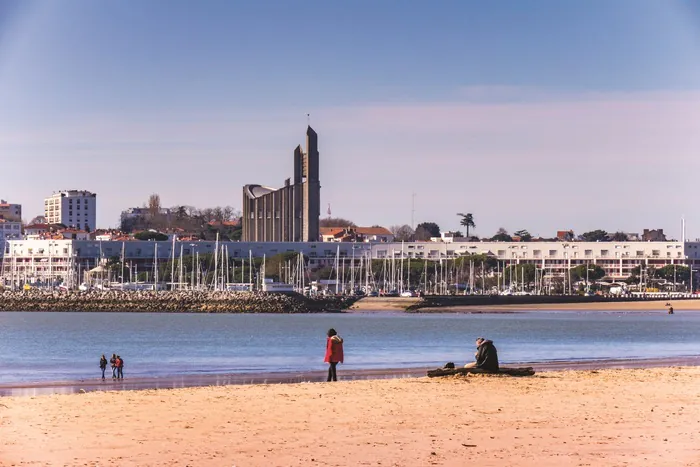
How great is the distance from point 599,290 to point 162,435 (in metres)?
156

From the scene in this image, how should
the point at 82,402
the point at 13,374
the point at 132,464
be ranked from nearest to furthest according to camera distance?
the point at 132,464 → the point at 82,402 → the point at 13,374

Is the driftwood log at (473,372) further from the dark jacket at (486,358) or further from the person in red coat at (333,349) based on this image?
the person in red coat at (333,349)

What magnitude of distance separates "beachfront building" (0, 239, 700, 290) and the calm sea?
90209 millimetres

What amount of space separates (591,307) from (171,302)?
43041mm

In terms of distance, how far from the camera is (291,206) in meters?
179

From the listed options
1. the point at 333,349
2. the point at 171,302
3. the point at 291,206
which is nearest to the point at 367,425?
the point at 333,349

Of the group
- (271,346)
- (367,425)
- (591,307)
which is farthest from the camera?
(591,307)

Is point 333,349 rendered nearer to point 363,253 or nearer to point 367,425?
point 367,425

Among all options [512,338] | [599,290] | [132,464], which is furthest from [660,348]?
[599,290]

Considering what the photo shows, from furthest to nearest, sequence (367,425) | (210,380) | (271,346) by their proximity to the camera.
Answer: (271,346) < (210,380) < (367,425)

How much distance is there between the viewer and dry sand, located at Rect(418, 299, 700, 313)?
120438mm

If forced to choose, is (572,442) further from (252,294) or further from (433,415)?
(252,294)

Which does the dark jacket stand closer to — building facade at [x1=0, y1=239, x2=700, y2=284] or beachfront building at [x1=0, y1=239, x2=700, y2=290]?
beachfront building at [x1=0, y1=239, x2=700, y2=290]

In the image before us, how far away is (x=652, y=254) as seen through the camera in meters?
185
